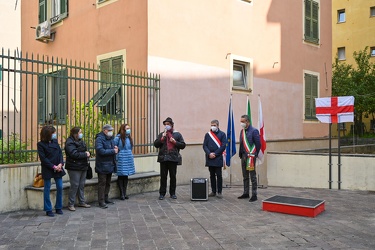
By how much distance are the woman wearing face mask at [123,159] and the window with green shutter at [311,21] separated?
9931mm

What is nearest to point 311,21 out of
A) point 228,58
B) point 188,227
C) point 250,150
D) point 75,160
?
point 228,58

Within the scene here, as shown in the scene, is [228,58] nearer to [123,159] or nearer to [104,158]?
[123,159]

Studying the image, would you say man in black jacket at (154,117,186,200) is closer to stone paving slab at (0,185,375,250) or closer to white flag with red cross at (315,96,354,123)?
stone paving slab at (0,185,375,250)

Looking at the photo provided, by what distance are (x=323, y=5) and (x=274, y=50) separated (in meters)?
4.41

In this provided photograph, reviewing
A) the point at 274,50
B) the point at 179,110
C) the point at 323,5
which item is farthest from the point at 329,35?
the point at 179,110

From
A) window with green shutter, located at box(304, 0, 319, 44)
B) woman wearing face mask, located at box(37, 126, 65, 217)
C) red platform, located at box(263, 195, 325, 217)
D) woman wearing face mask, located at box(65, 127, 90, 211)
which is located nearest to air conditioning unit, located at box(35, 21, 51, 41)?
woman wearing face mask, located at box(65, 127, 90, 211)

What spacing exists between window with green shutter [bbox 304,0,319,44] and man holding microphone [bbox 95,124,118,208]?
10.6m

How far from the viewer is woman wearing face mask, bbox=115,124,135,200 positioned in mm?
8648

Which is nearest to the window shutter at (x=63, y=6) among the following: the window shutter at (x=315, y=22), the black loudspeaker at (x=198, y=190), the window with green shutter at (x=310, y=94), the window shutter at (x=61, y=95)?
the window shutter at (x=61, y=95)

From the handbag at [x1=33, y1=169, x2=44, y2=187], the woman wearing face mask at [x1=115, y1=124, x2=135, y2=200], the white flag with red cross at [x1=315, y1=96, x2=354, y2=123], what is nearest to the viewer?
the handbag at [x1=33, y1=169, x2=44, y2=187]

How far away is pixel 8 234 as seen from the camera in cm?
595

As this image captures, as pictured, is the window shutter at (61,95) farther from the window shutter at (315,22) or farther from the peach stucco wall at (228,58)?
the window shutter at (315,22)

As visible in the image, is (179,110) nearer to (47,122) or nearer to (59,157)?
(47,122)

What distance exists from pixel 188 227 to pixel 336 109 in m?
6.38
